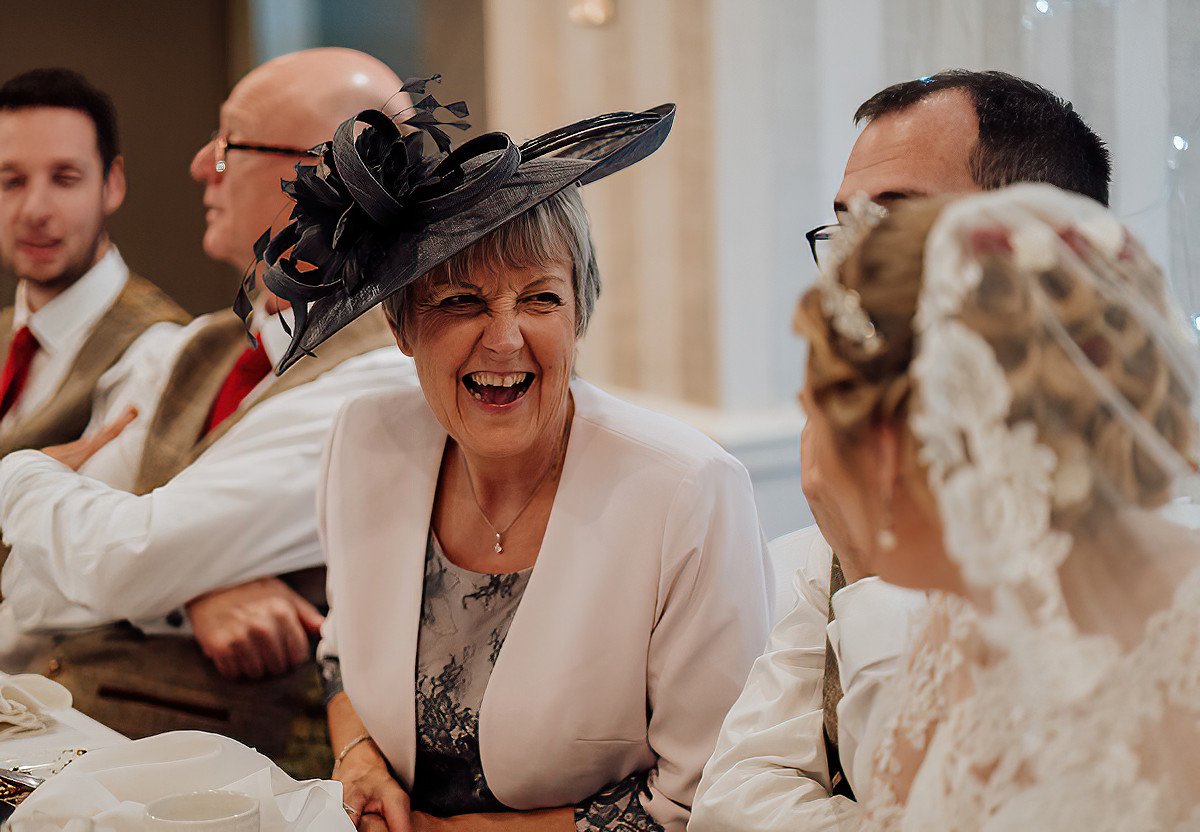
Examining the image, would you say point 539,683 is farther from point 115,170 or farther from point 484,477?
point 115,170

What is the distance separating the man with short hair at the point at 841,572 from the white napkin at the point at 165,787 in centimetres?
47

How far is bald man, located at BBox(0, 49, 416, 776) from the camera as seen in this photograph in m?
2.50

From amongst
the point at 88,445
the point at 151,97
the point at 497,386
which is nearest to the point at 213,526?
the point at 88,445

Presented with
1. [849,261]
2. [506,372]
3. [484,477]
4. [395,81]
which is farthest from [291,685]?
[849,261]

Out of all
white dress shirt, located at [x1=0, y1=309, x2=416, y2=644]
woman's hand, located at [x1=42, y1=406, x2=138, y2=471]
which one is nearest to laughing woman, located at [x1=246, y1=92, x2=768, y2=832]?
white dress shirt, located at [x1=0, y1=309, x2=416, y2=644]

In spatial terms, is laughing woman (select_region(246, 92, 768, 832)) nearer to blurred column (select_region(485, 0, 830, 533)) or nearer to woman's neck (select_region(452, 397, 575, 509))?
woman's neck (select_region(452, 397, 575, 509))

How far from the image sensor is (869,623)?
4.35 feet

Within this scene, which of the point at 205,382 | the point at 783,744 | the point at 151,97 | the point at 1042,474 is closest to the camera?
the point at 1042,474

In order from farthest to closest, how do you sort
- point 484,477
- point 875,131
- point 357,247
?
point 484,477
point 357,247
point 875,131

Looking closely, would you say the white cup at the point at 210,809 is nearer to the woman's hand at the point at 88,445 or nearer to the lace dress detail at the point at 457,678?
the lace dress detail at the point at 457,678

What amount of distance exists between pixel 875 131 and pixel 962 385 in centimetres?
80

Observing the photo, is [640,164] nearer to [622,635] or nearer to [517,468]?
[517,468]

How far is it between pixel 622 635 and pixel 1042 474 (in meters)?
0.96

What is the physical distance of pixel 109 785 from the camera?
1356 millimetres
